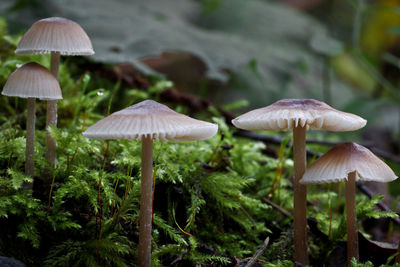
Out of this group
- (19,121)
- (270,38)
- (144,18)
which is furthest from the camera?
(270,38)

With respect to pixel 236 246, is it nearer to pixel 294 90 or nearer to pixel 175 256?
pixel 175 256

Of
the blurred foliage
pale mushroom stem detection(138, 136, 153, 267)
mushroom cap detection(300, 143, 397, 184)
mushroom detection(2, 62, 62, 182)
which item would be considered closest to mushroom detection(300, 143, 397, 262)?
mushroom cap detection(300, 143, 397, 184)

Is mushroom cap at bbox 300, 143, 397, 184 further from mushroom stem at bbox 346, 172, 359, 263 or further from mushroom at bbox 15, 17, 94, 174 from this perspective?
mushroom at bbox 15, 17, 94, 174

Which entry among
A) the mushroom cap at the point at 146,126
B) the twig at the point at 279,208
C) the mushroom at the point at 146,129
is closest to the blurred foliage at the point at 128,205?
the twig at the point at 279,208

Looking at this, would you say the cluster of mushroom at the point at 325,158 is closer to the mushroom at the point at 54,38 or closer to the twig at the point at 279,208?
the twig at the point at 279,208

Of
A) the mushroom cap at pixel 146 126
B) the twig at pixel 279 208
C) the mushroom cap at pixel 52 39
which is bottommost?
the twig at pixel 279 208

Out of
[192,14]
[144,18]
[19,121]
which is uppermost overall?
[192,14]

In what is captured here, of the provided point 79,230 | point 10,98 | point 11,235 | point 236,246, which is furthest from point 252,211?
point 10,98
